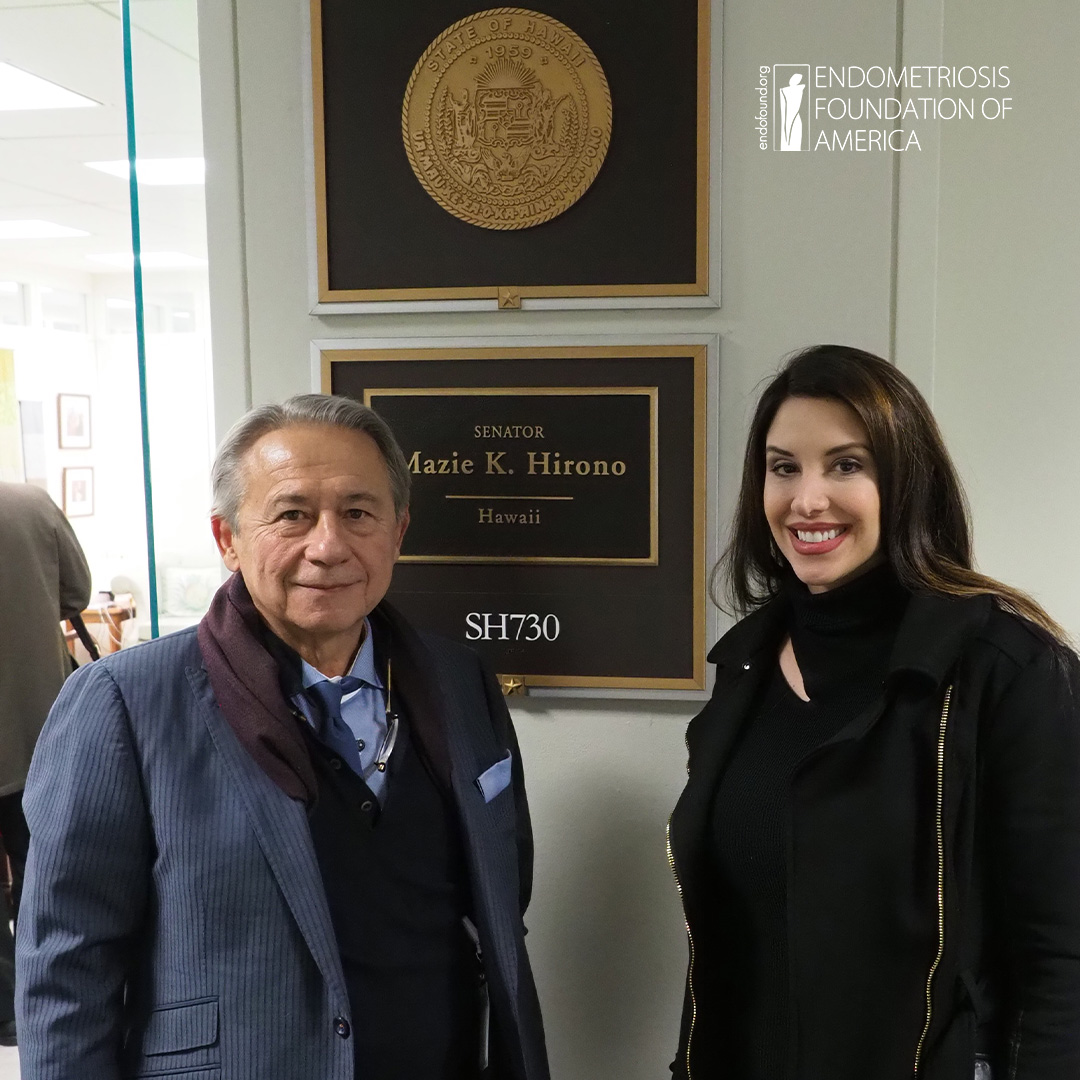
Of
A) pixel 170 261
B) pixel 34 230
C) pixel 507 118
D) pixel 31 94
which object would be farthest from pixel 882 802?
pixel 34 230

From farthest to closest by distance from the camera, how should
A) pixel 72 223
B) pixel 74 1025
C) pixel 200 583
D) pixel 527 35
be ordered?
pixel 72 223 → pixel 200 583 → pixel 527 35 → pixel 74 1025

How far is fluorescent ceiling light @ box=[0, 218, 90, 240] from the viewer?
667 cm

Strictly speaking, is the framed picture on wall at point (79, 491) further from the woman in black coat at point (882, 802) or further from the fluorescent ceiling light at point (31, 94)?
the woman in black coat at point (882, 802)

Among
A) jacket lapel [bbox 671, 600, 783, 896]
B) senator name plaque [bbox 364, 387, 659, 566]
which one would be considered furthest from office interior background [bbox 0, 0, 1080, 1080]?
jacket lapel [bbox 671, 600, 783, 896]

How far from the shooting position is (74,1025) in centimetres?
110

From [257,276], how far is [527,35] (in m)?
0.60

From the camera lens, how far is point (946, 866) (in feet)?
3.72

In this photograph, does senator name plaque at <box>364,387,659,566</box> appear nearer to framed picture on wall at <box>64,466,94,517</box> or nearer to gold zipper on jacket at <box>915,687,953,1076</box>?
gold zipper on jacket at <box>915,687,953,1076</box>

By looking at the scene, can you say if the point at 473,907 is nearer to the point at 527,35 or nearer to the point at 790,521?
the point at 790,521

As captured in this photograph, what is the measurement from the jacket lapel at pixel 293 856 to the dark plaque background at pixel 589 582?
0.57 m

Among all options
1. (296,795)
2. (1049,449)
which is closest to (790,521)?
(296,795)

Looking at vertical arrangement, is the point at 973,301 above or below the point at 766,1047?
above

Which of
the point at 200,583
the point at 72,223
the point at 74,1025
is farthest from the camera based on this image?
the point at 72,223

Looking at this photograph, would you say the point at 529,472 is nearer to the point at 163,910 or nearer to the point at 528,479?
the point at 528,479
